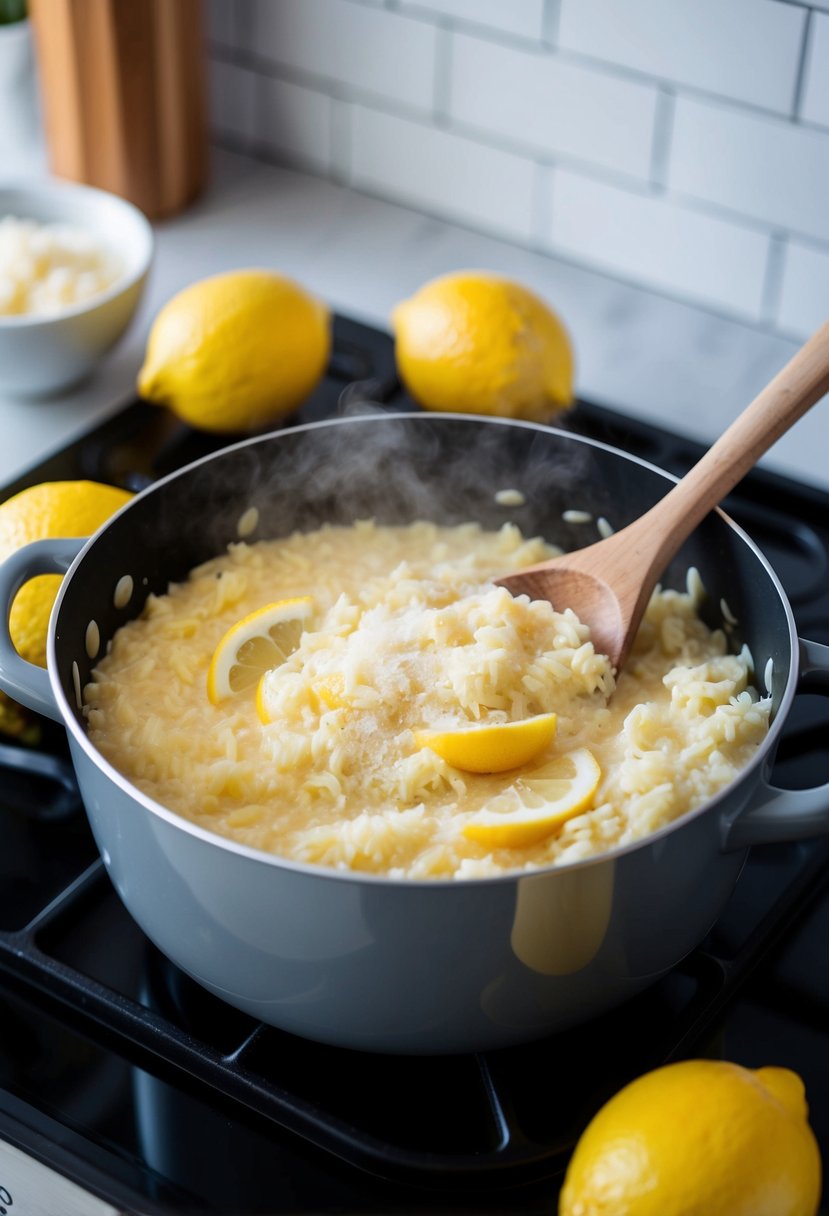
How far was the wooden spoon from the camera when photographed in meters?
1.10

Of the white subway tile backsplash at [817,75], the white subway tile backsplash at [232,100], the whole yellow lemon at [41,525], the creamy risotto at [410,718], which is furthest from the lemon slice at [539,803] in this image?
the white subway tile backsplash at [232,100]

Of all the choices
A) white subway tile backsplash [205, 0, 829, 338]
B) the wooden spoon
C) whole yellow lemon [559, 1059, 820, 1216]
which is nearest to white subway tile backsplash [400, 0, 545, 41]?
white subway tile backsplash [205, 0, 829, 338]

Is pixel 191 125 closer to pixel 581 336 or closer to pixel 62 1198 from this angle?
pixel 581 336

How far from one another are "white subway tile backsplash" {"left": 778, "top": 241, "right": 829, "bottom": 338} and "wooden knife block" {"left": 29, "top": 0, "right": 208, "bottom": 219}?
2.61 feet

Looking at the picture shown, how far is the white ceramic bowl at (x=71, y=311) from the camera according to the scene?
1.45 m

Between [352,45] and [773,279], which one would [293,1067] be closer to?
[773,279]

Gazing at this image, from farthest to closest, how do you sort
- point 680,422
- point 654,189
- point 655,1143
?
point 654,189, point 680,422, point 655,1143

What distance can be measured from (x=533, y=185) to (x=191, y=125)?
0.46m

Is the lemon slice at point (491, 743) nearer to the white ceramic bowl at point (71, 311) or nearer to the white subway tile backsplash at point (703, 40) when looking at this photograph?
the white ceramic bowl at point (71, 311)

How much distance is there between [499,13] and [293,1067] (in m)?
1.26

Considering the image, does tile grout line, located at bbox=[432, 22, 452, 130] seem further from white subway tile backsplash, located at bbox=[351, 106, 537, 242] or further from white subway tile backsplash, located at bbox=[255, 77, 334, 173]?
white subway tile backsplash, located at bbox=[255, 77, 334, 173]

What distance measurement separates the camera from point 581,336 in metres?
1.70

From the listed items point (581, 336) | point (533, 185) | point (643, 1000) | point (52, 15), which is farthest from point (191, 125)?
point (643, 1000)

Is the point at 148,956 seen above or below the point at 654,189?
below
